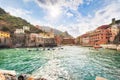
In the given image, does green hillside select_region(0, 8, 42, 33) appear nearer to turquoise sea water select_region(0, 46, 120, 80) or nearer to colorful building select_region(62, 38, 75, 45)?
colorful building select_region(62, 38, 75, 45)

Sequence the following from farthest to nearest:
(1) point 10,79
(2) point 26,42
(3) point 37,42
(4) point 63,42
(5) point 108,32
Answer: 1. (4) point 63,42
2. (3) point 37,42
3. (2) point 26,42
4. (5) point 108,32
5. (1) point 10,79

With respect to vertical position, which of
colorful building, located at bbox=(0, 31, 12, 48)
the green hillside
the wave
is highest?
the green hillside

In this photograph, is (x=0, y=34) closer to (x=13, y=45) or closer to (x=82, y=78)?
(x=13, y=45)

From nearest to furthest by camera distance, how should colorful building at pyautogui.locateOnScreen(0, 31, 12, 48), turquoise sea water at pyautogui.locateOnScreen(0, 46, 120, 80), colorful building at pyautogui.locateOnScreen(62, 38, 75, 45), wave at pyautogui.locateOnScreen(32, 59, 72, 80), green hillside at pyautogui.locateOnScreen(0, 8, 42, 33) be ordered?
wave at pyautogui.locateOnScreen(32, 59, 72, 80) → turquoise sea water at pyautogui.locateOnScreen(0, 46, 120, 80) → colorful building at pyautogui.locateOnScreen(0, 31, 12, 48) → green hillside at pyautogui.locateOnScreen(0, 8, 42, 33) → colorful building at pyautogui.locateOnScreen(62, 38, 75, 45)

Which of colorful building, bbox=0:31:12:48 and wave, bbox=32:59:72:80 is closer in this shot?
wave, bbox=32:59:72:80

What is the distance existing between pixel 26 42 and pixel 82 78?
75537 millimetres

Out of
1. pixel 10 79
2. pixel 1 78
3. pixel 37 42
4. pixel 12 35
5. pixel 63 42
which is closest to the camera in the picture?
pixel 1 78

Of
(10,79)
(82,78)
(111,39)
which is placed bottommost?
(82,78)

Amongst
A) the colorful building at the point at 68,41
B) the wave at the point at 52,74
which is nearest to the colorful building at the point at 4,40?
the wave at the point at 52,74

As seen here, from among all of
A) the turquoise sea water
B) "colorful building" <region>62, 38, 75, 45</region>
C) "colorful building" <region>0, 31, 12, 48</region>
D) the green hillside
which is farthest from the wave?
"colorful building" <region>62, 38, 75, 45</region>

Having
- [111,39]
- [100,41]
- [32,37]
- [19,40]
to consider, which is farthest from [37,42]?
[111,39]

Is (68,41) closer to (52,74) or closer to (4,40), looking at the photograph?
(4,40)

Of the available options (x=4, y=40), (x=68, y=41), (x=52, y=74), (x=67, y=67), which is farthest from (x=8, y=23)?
(x=52, y=74)

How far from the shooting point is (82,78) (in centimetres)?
1351
